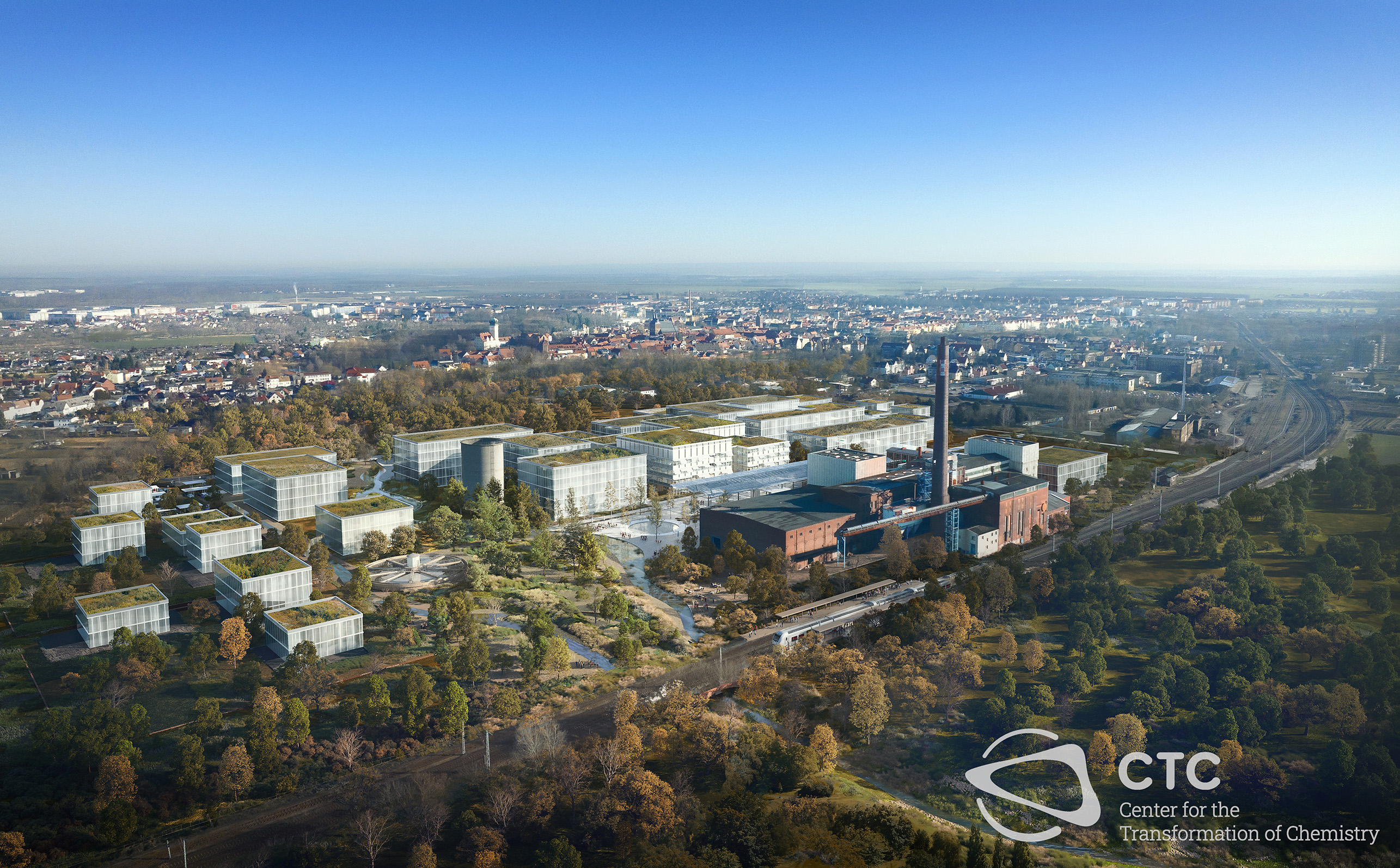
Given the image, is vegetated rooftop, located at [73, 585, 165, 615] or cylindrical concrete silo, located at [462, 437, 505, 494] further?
cylindrical concrete silo, located at [462, 437, 505, 494]

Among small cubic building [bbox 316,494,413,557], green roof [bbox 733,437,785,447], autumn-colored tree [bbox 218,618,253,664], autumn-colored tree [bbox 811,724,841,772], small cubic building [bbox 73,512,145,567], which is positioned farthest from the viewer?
green roof [bbox 733,437,785,447]

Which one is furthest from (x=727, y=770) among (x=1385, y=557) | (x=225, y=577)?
(x=1385, y=557)

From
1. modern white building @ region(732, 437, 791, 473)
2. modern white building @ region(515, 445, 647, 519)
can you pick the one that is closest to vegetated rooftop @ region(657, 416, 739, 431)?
modern white building @ region(732, 437, 791, 473)

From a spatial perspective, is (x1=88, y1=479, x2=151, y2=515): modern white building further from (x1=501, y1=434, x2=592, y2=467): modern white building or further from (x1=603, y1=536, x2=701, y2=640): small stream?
(x1=603, y1=536, x2=701, y2=640): small stream

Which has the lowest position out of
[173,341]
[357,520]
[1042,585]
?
[1042,585]

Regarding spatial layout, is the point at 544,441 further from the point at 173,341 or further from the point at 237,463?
the point at 173,341

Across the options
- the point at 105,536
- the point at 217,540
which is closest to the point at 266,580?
the point at 217,540
